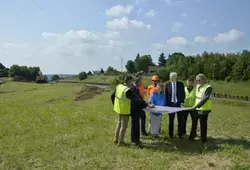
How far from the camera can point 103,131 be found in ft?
35.8

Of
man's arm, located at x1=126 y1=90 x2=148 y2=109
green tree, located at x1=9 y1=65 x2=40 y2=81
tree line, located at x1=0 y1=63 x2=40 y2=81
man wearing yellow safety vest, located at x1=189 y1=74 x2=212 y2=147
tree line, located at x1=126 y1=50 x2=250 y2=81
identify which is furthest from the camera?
green tree, located at x1=9 y1=65 x2=40 y2=81

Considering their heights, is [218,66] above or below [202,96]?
above

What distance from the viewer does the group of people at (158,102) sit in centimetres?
850

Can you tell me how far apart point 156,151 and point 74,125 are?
16.3ft

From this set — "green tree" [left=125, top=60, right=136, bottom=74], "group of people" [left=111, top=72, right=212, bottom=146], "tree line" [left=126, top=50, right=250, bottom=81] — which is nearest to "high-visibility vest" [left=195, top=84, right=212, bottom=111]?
"group of people" [left=111, top=72, right=212, bottom=146]

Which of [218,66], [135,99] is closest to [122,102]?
[135,99]

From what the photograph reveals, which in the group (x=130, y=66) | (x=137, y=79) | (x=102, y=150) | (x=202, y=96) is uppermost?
(x=130, y=66)

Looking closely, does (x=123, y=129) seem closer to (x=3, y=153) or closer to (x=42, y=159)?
(x=42, y=159)

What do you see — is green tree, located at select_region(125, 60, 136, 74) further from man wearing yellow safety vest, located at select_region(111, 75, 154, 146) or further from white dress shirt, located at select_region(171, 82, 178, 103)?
man wearing yellow safety vest, located at select_region(111, 75, 154, 146)

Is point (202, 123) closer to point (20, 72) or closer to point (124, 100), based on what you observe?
point (124, 100)

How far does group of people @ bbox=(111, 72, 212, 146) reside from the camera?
8500mm

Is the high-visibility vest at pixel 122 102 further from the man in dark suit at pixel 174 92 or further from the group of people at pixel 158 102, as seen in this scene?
the man in dark suit at pixel 174 92

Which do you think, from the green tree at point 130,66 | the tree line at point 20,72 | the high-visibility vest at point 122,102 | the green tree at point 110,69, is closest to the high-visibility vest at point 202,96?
the high-visibility vest at point 122,102

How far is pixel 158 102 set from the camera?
9.52 m
